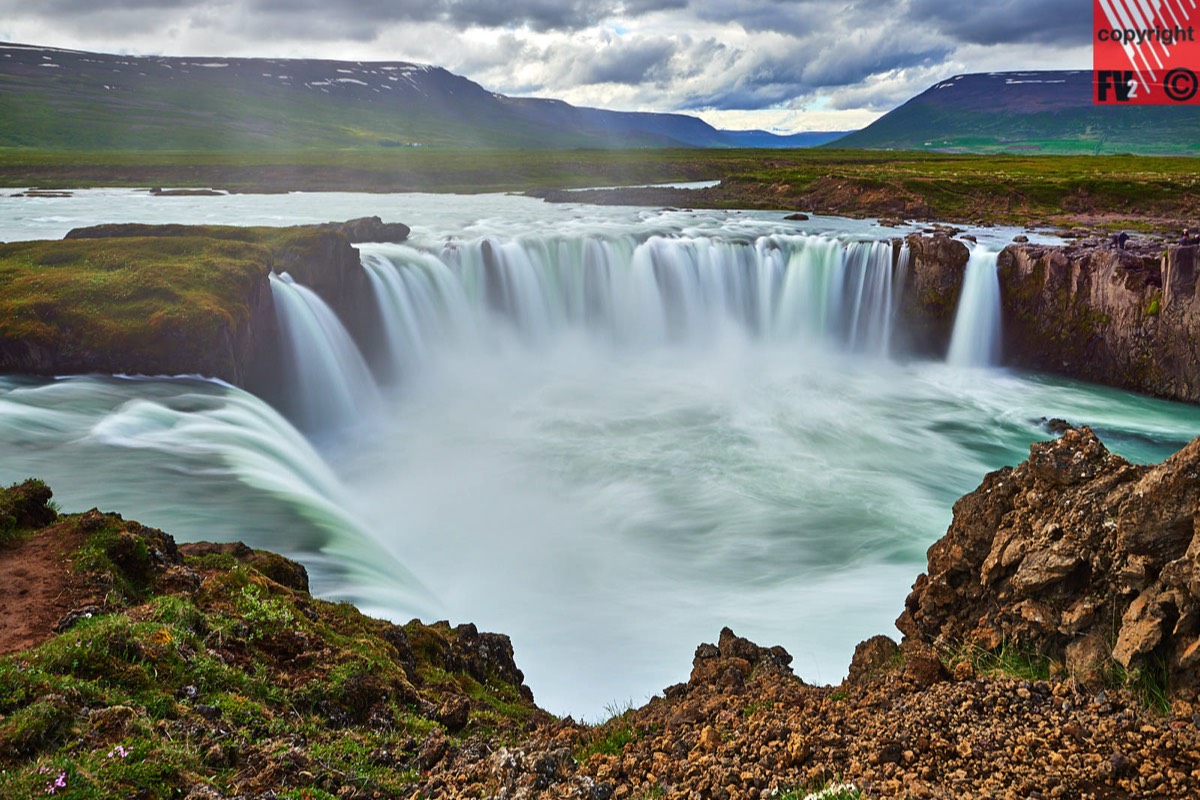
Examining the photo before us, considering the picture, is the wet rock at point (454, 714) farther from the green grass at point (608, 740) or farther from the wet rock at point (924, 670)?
the wet rock at point (924, 670)

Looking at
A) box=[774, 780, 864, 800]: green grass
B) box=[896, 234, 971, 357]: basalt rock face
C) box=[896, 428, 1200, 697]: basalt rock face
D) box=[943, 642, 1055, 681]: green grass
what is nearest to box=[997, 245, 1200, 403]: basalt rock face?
box=[896, 234, 971, 357]: basalt rock face

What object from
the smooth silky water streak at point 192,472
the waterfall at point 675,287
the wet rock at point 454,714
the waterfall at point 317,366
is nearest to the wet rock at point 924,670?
the wet rock at point 454,714

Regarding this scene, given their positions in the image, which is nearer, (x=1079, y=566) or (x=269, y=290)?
(x=1079, y=566)

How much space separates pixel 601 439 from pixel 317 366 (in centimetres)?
1074

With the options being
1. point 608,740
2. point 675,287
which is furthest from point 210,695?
point 675,287

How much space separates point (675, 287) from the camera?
42.4 m

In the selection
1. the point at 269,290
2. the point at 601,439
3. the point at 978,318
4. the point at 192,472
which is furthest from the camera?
the point at 978,318

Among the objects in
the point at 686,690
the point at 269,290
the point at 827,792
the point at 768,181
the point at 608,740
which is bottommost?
the point at 686,690

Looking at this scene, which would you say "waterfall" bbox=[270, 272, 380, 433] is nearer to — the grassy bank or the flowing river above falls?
the flowing river above falls

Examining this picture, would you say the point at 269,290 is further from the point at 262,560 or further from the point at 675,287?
the point at 675,287

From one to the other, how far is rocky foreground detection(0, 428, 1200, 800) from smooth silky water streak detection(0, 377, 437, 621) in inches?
140

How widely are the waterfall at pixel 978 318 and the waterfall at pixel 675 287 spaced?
3.11 metres

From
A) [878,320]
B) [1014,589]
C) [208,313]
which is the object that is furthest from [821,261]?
[1014,589]

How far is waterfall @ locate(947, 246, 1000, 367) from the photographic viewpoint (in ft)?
124
